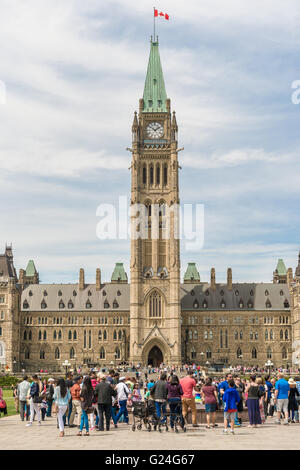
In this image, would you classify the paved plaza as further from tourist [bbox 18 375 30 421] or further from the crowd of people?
tourist [bbox 18 375 30 421]

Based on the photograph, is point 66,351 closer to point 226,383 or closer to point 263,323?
point 263,323

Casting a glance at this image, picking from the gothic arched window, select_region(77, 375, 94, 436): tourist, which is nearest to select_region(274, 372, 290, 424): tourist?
select_region(77, 375, 94, 436): tourist

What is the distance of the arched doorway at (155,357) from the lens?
4503 inches

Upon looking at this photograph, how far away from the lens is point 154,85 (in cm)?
12325

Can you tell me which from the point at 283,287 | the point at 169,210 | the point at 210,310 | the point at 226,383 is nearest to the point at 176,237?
the point at 169,210

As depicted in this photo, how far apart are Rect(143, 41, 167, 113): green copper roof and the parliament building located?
0.18 m

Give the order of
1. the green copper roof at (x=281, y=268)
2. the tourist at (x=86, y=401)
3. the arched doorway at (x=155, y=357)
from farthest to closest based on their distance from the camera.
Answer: the green copper roof at (x=281, y=268)
the arched doorway at (x=155, y=357)
the tourist at (x=86, y=401)

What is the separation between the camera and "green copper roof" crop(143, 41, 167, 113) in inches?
4828

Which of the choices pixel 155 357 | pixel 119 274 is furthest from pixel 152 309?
pixel 119 274

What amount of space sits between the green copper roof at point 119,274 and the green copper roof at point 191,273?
42.6ft

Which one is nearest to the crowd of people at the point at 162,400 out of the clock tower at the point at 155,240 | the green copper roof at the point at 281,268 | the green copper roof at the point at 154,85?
the clock tower at the point at 155,240

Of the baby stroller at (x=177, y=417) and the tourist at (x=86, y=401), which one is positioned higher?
the tourist at (x=86, y=401)

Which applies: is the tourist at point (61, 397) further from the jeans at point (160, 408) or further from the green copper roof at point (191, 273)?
the green copper roof at point (191, 273)

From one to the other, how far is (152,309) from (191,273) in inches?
1289
